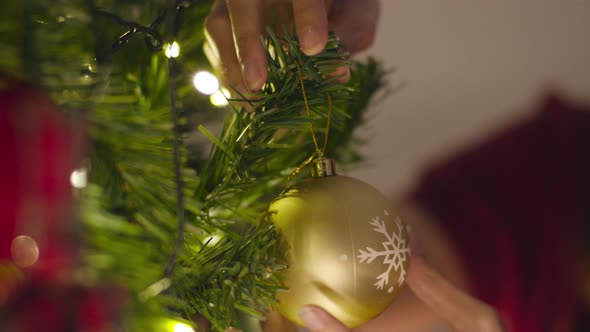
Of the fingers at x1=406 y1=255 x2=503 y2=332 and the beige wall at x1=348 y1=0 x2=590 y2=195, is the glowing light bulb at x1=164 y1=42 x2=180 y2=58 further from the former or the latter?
the beige wall at x1=348 y1=0 x2=590 y2=195

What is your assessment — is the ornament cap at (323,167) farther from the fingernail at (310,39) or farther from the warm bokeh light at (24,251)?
the warm bokeh light at (24,251)

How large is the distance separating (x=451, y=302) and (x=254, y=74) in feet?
1.17

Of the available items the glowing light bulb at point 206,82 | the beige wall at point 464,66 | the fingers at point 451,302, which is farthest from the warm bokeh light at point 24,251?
the beige wall at point 464,66

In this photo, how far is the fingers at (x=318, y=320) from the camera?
30 cm

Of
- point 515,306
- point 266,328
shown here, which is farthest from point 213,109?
point 515,306

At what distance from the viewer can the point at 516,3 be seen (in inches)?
40.9

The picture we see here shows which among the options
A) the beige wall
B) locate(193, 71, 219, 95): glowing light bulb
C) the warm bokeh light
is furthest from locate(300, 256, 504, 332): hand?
the beige wall

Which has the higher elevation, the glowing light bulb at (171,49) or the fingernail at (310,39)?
the glowing light bulb at (171,49)

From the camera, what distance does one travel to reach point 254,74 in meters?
0.29

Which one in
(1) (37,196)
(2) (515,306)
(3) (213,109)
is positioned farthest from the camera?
(2) (515,306)

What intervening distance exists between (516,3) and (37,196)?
114 cm

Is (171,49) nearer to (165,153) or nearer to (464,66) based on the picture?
(165,153)

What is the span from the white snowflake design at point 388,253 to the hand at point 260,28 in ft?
0.38

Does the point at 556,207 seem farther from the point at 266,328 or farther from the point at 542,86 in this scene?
the point at 266,328
